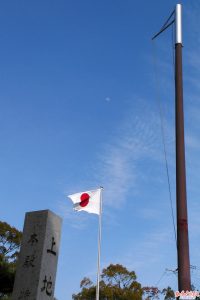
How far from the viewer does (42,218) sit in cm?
1282

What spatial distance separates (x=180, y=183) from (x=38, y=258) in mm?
5466

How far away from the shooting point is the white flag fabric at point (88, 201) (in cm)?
1850

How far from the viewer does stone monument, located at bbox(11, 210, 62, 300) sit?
1201 cm

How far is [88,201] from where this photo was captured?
19.3 m

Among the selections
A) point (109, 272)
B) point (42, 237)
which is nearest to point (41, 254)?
point (42, 237)

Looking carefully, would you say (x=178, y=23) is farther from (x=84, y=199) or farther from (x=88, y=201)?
(x=88, y=201)

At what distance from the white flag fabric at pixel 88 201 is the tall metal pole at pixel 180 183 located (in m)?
9.59

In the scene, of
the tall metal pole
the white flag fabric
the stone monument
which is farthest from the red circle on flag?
the tall metal pole

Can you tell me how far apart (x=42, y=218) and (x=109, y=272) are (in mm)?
43298

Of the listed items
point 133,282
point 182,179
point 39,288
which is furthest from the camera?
point 133,282

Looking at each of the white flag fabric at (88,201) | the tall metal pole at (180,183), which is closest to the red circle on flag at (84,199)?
the white flag fabric at (88,201)

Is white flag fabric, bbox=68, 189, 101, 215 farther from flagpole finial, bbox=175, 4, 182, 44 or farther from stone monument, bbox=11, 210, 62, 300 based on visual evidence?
flagpole finial, bbox=175, 4, 182, 44

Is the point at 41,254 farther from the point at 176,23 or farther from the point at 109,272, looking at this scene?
the point at 109,272

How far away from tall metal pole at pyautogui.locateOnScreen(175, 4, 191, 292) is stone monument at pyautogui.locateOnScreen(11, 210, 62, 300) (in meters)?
5.24
